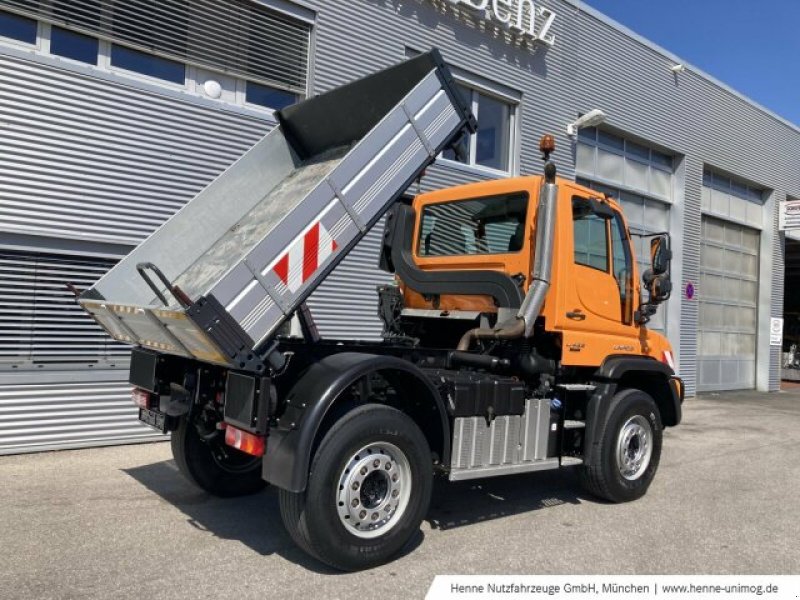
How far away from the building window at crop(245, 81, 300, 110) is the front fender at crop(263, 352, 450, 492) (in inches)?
226

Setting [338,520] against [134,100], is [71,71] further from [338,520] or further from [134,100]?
[338,520]

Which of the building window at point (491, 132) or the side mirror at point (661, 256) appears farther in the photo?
the building window at point (491, 132)

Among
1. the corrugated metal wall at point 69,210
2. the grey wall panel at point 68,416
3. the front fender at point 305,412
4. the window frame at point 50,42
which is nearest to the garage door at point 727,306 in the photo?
the corrugated metal wall at point 69,210

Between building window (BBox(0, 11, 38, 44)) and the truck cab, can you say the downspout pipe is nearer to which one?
the truck cab

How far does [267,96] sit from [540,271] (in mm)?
5336

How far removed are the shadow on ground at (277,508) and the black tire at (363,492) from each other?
0.27 metres

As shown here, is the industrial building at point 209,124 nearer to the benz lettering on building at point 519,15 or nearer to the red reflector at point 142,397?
the benz lettering on building at point 519,15

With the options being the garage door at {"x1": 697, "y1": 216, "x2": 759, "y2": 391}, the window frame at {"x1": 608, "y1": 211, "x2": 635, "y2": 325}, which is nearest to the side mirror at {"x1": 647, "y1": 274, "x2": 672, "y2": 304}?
the window frame at {"x1": 608, "y1": 211, "x2": 635, "y2": 325}

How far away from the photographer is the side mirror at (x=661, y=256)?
19.9 ft

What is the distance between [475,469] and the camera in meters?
4.93

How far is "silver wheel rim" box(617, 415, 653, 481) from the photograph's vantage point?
6.03 meters

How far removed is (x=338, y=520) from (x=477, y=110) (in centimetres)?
899

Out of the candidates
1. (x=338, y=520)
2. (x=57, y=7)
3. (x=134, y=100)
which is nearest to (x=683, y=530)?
(x=338, y=520)

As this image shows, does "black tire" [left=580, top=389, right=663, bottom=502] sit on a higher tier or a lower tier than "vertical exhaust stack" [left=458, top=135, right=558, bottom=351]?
lower
